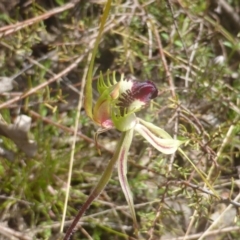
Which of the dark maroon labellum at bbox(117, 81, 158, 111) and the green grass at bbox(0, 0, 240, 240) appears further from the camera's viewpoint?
the green grass at bbox(0, 0, 240, 240)

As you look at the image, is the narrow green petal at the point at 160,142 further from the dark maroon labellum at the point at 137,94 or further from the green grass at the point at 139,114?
the green grass at the point at 139,114

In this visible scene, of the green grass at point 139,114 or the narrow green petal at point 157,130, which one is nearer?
the narrow green petal at point 157,130

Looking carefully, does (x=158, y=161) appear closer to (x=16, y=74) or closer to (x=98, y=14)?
(x=16, y=74)

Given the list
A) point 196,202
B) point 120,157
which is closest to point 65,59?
point 196,202

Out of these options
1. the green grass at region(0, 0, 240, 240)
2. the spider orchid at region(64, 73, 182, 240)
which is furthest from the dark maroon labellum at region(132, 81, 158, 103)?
the green grass at region(0, 0, 240, 240)

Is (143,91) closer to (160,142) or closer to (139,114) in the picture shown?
(160,142)

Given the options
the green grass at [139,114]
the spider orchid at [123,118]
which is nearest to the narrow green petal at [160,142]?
the spider orchid at [123,118]

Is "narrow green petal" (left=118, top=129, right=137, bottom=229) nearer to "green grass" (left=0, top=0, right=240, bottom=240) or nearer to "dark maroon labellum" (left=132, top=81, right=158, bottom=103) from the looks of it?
"dark maroon labellum" (left=132, top=81, right=158, bottom=103)
